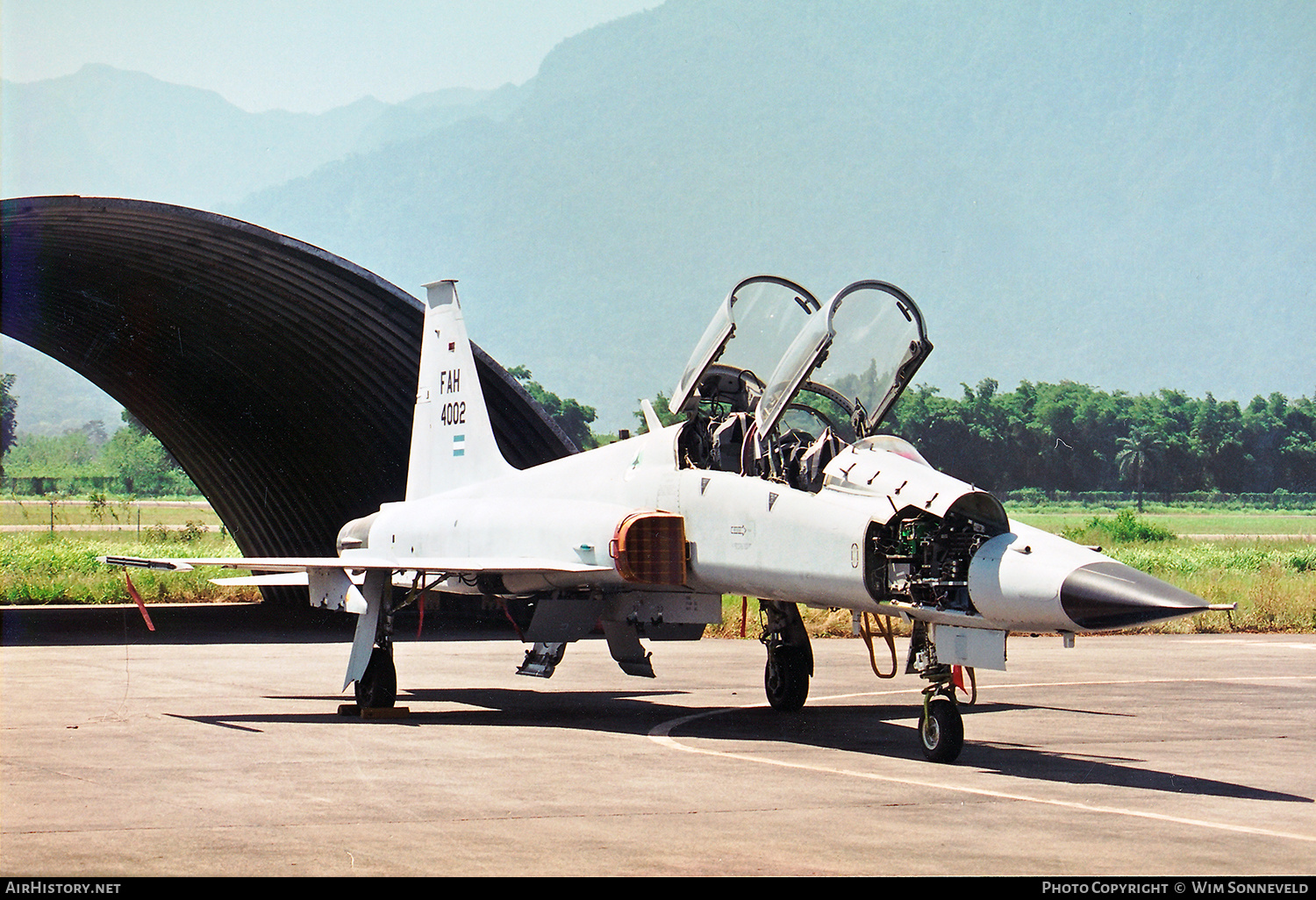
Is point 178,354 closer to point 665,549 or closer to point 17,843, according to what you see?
point 665,549

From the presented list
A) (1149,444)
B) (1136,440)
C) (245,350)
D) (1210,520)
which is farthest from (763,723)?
(1149,444)

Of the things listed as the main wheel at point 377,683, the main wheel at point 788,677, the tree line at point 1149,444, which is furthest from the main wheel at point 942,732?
the tree line at point 1149,444

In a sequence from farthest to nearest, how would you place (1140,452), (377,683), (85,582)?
(1140,452), (85,582), (377,683)

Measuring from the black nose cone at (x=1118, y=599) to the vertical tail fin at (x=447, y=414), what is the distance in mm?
8959

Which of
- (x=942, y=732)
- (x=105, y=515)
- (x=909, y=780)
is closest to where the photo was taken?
(x=909, y=780)

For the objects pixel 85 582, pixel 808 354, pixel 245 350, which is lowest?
pixel 85 582

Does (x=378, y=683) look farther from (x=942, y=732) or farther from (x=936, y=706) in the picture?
(x=942, y=732)

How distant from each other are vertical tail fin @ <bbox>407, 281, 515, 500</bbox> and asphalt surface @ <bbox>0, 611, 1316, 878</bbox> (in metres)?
2.63

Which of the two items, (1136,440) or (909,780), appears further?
(1136,440)

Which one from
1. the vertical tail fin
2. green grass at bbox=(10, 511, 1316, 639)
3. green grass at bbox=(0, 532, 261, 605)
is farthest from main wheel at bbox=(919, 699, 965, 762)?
green grass at bbox=(0, 532, 261, 605)

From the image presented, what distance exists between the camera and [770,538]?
11875mm

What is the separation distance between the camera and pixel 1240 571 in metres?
40.4

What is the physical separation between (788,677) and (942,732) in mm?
3660

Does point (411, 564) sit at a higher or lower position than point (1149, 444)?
lower
